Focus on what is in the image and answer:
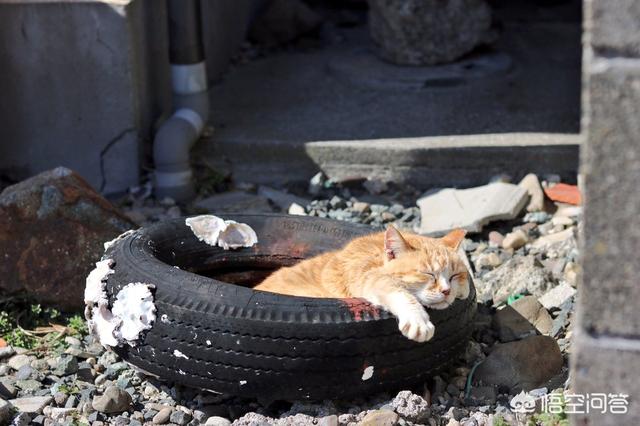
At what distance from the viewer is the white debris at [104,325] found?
150 inches

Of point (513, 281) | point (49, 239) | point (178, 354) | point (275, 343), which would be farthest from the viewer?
point (513, 281)

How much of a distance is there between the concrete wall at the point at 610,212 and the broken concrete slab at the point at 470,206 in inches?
110

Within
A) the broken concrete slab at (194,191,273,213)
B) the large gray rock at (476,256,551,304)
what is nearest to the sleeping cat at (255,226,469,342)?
the large gray rock at (476,256,551,304)

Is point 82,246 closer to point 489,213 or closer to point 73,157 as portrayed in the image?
point 73,157

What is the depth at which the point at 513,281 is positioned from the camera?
15.6ft

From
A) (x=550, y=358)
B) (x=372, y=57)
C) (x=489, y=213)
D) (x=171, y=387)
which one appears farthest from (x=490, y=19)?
(x=171, y=387)

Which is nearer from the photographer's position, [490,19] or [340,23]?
[490,19]

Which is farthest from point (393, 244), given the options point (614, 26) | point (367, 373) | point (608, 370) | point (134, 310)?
point (614, 26)

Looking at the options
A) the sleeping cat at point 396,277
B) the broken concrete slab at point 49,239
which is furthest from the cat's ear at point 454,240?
the broken concrete slab at point 49,239

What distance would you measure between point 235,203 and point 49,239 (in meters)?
1.43

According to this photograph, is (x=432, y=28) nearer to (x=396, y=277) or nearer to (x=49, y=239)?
(x=49, y=239)

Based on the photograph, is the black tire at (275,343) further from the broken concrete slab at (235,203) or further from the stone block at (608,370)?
the broken concrete slab at (235,203)

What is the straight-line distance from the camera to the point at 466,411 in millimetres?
3740

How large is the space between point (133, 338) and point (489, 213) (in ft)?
7.53
